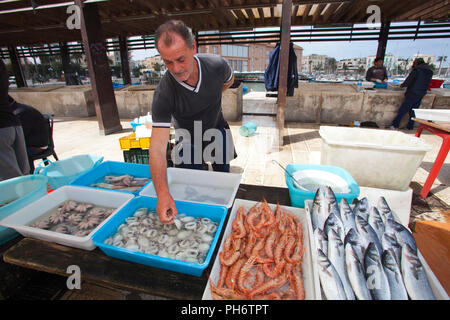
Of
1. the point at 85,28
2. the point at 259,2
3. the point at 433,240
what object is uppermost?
the point at 259,2

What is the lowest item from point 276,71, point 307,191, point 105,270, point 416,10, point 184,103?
point 105,270

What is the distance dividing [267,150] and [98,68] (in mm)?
6020

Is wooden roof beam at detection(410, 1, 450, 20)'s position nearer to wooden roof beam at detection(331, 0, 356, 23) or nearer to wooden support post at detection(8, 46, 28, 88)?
wooden roof beam at detection(331, 0, 356, 23)

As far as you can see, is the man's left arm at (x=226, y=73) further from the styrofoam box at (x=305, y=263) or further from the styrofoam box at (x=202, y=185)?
the styrofoam box at (x=305, y=263)

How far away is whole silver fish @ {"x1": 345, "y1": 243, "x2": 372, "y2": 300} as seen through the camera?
47.1 inches

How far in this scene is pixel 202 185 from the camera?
2.40 metres

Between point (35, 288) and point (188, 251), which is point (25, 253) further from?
point (188, 251)

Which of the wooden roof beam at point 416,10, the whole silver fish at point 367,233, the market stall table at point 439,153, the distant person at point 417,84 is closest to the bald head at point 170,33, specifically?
the whole silver fish at point 367,233

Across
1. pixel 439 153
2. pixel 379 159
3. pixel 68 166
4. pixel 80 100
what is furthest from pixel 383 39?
pixel 80 100

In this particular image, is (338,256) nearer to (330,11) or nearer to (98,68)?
(98,68)

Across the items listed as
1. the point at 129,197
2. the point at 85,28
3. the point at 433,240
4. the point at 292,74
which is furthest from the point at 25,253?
the point at 85,28

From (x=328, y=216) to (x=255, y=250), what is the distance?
59cm

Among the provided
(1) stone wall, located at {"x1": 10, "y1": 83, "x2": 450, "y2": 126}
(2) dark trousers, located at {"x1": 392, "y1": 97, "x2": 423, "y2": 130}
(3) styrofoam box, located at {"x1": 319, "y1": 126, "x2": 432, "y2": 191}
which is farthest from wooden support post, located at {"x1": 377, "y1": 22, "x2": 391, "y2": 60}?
(3) styrofoam box, located at {"x1": 319, "y1": 126, "x2": 432, "y2": 191}

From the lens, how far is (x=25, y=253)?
1.50m
